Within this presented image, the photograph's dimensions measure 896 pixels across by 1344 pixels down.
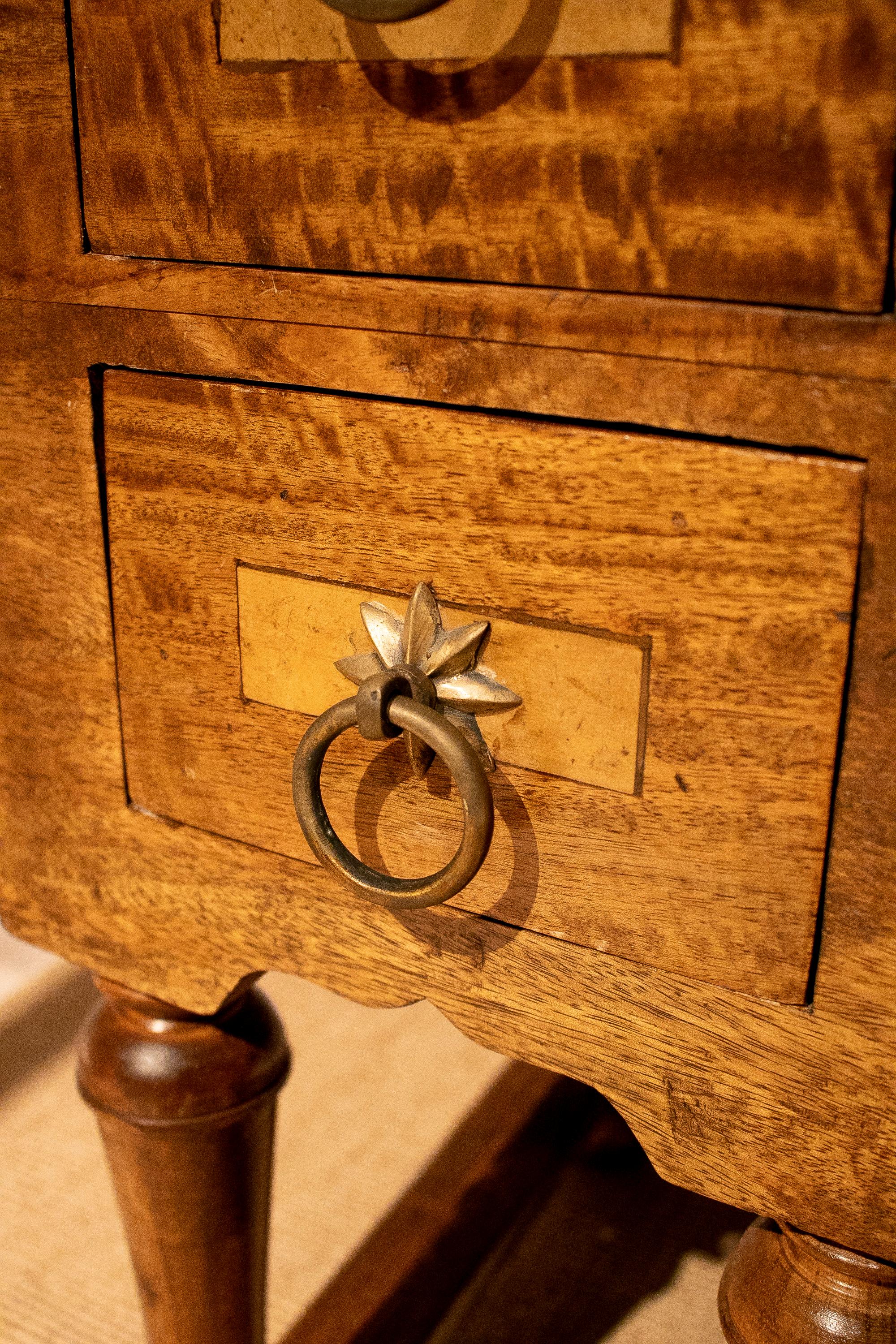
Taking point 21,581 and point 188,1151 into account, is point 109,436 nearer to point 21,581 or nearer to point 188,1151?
point 21,581

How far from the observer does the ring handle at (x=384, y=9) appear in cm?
31

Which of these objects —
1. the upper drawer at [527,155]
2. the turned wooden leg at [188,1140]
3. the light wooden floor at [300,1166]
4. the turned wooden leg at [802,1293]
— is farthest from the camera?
the light wooden floor at [300,1166]

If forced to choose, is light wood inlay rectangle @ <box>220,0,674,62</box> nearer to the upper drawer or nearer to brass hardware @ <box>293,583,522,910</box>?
the upper drawer

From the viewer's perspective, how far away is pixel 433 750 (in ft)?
1.26

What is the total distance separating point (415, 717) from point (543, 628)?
4cm

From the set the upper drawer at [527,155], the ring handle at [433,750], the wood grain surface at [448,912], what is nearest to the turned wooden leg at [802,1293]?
the wood grain surface at [448,912]

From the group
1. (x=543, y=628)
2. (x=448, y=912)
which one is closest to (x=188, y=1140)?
(x=448, y=912)

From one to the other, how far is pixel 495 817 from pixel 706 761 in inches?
2.8

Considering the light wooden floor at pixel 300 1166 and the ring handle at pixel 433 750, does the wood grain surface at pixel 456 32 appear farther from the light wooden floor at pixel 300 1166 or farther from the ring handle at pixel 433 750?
the light wooden floor at pixel 300 1166

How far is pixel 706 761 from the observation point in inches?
13.6

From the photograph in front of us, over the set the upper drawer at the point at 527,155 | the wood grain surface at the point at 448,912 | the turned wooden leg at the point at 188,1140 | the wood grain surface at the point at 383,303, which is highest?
the upper drawer at the point at 527,155

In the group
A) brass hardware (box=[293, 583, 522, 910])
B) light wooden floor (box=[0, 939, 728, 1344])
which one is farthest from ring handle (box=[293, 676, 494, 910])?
light wooden floor (box=[0, 939, 728, 1344])

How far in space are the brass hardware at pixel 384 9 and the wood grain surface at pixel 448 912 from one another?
8cm

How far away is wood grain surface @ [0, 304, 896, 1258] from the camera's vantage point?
0.32 metres
